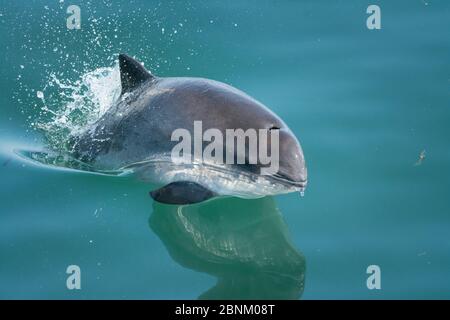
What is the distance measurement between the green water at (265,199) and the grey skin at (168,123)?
1.12 ft

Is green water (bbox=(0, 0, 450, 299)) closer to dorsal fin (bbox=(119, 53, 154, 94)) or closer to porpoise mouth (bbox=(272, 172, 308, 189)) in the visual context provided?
porpoise mouth (bbox=(272, 172, 308, 189))

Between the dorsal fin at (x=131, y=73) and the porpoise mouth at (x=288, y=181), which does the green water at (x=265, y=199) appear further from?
the dorsal fin at (x=131, y=73)

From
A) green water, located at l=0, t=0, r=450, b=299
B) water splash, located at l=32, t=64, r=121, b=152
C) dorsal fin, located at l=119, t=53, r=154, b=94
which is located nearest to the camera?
green water, located at l=0, t=0, r=450, b=299

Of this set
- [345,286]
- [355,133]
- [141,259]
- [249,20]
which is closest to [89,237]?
[141,259]

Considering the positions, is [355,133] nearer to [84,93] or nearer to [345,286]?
[345,286]

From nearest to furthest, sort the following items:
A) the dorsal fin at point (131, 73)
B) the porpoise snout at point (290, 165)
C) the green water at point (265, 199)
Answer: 1. the green water at point (265, 199)
2. the porpoise snout at point (290, 165)
3. the dorsal fin at point (131, 73)

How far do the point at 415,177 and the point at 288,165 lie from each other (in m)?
1.75

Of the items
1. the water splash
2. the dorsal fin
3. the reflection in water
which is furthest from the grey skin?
the water splash

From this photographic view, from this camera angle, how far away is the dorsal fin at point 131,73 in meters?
6.88

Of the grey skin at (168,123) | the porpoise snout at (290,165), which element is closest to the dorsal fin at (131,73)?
the grey skin at (168,123)

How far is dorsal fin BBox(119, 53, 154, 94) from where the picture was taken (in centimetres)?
688

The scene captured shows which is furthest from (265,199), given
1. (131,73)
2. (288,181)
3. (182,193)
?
(131,73)

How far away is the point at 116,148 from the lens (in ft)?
21.9

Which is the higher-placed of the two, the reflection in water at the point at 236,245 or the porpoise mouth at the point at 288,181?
the porpoise mouth at the point at 288,181
